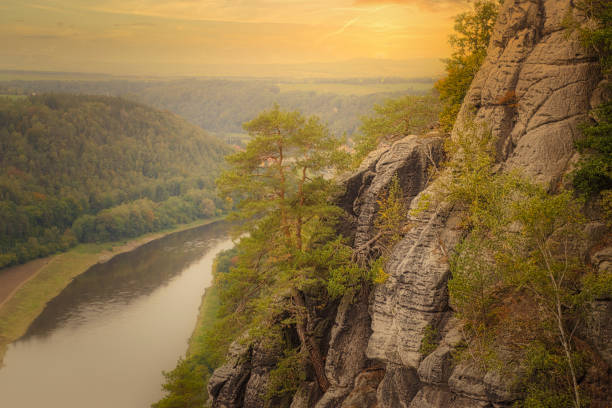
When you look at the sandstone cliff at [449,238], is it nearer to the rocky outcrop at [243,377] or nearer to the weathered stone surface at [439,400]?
the weathered stone surface at [439,400]

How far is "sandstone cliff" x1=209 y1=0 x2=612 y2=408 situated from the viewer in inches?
581

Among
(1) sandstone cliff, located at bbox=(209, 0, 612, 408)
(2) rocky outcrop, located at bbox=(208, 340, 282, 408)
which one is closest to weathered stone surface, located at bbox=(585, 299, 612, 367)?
(1) sandstone cliff, located at bbox=(209, 0, 612, 408)

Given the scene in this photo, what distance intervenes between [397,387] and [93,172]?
120m

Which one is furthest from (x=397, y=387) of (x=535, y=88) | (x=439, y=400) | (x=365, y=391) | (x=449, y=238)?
(x=535, y=88)

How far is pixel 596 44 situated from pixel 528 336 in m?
9.54

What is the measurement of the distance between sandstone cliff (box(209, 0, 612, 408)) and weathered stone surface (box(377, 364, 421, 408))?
33 mm

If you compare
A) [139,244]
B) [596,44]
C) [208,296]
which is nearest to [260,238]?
[596,44]

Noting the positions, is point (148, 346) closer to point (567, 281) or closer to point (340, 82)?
point (567, 281)

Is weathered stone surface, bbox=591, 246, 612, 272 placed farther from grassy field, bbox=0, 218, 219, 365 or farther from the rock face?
grassy field, bbox=0, 218, 219, 365

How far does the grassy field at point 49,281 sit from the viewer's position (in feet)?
188

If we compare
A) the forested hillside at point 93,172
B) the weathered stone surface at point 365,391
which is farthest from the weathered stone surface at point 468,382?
the forested hillside at point 93,172

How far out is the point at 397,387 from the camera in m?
16.2

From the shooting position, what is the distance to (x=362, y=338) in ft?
64.5

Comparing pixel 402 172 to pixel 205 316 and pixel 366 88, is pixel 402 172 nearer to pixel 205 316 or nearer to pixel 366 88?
pixel 205 316
